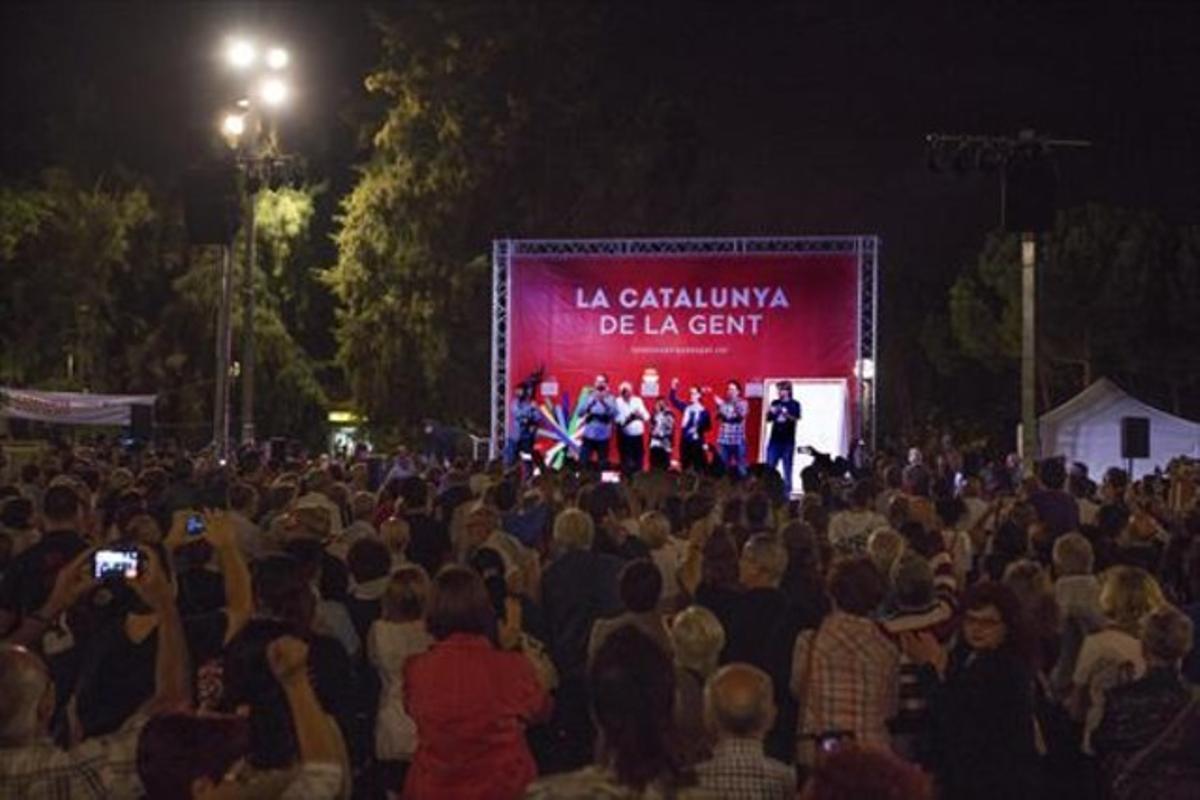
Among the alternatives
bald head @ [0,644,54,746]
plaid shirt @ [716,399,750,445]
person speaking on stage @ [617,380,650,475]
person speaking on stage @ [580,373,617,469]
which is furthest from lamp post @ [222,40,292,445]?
bald head @ [0,644,54,746]

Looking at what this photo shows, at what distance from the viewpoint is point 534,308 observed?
2311 cm

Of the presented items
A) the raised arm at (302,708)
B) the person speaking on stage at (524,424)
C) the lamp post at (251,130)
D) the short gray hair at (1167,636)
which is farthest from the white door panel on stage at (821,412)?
the raised arm at (302,708)

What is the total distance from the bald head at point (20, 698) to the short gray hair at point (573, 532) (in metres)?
3.24

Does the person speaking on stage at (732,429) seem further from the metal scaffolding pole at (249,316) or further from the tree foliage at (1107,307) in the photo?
the tree foliage at (1107,307)

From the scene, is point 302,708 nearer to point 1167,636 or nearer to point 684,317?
point 1167,636

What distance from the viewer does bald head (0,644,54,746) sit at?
365 centimetres

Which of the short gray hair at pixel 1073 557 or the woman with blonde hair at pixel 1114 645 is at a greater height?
the short gray hair at pixel 1073 557

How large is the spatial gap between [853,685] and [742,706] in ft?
3.93

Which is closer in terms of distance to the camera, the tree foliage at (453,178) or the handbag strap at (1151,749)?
the handbag strap at (1151,749)

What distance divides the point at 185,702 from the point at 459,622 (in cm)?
92

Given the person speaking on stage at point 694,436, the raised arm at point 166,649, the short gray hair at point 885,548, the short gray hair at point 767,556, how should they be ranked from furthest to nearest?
the person speaking on stage at point 694,436 → the short gray hair at point 885,548 → the short gray hair at point 767,556 → the raised arm at point 166,649

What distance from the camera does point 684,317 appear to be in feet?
74.1

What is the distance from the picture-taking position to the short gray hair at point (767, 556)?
602 cm

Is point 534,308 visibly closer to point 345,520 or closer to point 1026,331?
point 1026,331
